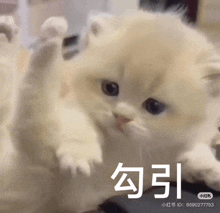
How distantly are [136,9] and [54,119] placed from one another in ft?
0.86

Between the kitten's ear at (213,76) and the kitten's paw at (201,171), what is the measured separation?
0.14 m

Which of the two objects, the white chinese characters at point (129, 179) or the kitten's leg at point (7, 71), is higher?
the kitten's leg at point (7, 71)

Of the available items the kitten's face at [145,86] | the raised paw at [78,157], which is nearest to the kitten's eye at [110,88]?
the kitten's face at [145,86]

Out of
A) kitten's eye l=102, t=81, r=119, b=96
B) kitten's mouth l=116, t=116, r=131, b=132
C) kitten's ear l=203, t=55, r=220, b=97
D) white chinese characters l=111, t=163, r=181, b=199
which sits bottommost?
white chinese characters l=111, t=163, r=181, b=199

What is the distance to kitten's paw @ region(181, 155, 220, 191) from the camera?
0.57m

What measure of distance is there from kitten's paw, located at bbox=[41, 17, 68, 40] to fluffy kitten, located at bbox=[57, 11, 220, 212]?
2.9 inches

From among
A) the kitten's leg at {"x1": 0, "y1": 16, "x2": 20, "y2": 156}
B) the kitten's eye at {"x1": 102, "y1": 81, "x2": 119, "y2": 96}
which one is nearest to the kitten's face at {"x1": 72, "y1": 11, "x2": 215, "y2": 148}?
the kitten's eye at {"x1": 102, "y1": 81, "x2": 119, "y2": 96}

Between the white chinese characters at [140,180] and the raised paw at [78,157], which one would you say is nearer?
the raised paw at [78,157]

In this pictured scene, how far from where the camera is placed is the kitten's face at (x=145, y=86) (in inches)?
19.7

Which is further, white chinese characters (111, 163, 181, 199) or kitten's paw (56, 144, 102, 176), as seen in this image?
white chinese characters (111, 163, 181, 199)

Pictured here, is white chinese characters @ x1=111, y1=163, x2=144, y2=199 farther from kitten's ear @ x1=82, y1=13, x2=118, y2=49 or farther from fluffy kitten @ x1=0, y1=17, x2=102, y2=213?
kitten's ear @ x1=82, y1=13, x2=118, y2=49

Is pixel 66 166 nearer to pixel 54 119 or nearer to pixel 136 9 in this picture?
pixel 54 119

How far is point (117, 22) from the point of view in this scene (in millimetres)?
547

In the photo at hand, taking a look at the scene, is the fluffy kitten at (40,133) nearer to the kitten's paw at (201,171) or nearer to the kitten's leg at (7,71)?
the kitten's leg at (7,71)
